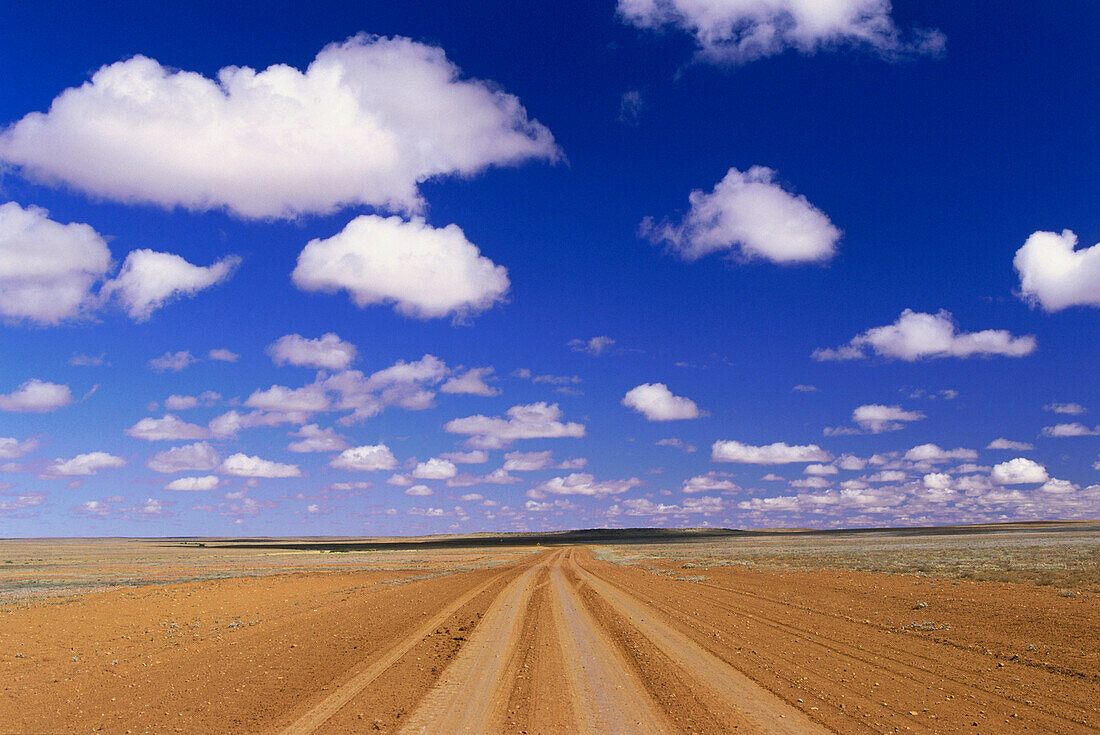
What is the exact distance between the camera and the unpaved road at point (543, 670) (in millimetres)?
10328

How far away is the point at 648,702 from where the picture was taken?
11.1 metres

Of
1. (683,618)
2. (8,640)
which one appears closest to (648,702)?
(683,618)

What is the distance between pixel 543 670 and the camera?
44.6 feet

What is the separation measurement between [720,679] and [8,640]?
62.3 ft

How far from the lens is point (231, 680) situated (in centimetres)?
1327

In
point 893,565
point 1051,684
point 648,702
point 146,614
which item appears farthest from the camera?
point 893,565

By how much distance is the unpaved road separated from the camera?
407 inches

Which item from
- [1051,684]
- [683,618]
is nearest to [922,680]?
[1051,684]

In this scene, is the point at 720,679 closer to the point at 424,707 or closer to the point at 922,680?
the point at 922,680

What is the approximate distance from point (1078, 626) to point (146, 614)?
96.4 feet

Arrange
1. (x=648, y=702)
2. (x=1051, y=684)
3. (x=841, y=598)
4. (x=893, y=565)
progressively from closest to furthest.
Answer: (x=648, y=702) < (x=1051, y=684) < (x=841, y=598) < (x=893, y=565)

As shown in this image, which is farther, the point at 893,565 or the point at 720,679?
the point at 893,565

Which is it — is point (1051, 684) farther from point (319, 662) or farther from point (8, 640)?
point (8, 640)

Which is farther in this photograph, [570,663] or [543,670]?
[570,663]
